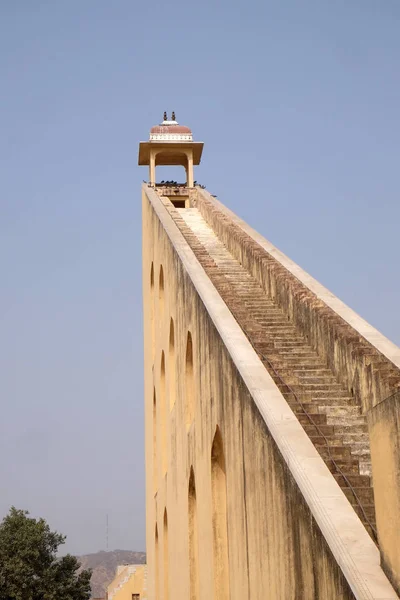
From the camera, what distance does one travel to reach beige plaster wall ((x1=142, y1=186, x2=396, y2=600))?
166 inches

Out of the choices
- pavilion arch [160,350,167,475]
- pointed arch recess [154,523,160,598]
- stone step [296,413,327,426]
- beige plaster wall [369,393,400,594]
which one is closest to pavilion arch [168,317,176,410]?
pavilion arch [160,350,167,475]

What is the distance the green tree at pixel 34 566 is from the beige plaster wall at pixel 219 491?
8.88 meters

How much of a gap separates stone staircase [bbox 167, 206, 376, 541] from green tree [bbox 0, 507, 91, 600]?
14.8 metres

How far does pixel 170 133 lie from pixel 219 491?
1313cm

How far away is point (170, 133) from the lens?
19.5 meters

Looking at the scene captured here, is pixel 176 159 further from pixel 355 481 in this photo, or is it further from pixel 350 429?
pixel 355 481

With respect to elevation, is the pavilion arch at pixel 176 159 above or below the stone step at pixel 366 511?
above

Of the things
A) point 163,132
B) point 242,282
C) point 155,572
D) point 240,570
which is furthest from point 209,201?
point 240,570

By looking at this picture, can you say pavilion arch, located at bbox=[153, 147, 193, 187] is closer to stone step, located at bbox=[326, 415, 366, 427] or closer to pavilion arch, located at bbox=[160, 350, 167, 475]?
pavilion arch, located at bbox=[160, 350, 167, 475]

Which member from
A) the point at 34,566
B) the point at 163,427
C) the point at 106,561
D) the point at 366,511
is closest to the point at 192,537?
the point at 163,427

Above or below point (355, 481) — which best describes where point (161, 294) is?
above

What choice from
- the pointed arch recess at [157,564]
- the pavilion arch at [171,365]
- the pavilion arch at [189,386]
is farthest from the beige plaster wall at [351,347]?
the pointed arch recess at [157,564]

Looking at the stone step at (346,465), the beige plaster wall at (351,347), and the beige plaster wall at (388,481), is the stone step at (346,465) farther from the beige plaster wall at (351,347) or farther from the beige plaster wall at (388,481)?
the beige plaster wall at (388,481)

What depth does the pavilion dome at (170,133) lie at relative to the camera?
1945cm
